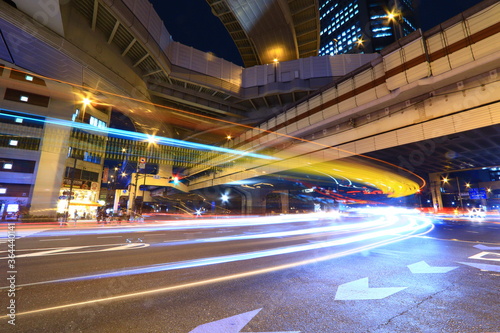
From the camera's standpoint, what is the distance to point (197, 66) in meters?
27.5

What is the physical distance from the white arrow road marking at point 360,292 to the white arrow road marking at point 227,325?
1945 mm

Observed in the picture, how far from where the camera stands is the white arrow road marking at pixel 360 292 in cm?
406

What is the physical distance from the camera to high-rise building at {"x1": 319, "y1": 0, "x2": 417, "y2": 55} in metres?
79.6

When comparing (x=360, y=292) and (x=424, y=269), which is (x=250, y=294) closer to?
(x=360, y=292)

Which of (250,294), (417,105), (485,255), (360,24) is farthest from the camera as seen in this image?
(360,24)

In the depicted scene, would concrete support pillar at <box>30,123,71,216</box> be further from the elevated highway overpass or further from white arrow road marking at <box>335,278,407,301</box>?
white arrow road marking at <box>335,278,407,301</box>

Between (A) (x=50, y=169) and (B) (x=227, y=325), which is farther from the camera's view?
(A) (x=50, y=169)

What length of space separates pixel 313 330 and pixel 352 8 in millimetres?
139198

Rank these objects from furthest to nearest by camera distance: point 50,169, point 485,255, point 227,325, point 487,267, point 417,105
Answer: point 50,169 < point 417,105 < point 485,255 < point 487,267 < point 227,325

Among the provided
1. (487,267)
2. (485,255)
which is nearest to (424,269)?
(487,267)

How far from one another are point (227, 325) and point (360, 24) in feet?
411

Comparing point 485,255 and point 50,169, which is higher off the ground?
point 50,169

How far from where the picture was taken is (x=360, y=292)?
429 cm

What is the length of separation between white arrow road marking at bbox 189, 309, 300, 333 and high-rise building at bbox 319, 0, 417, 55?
263 ft
